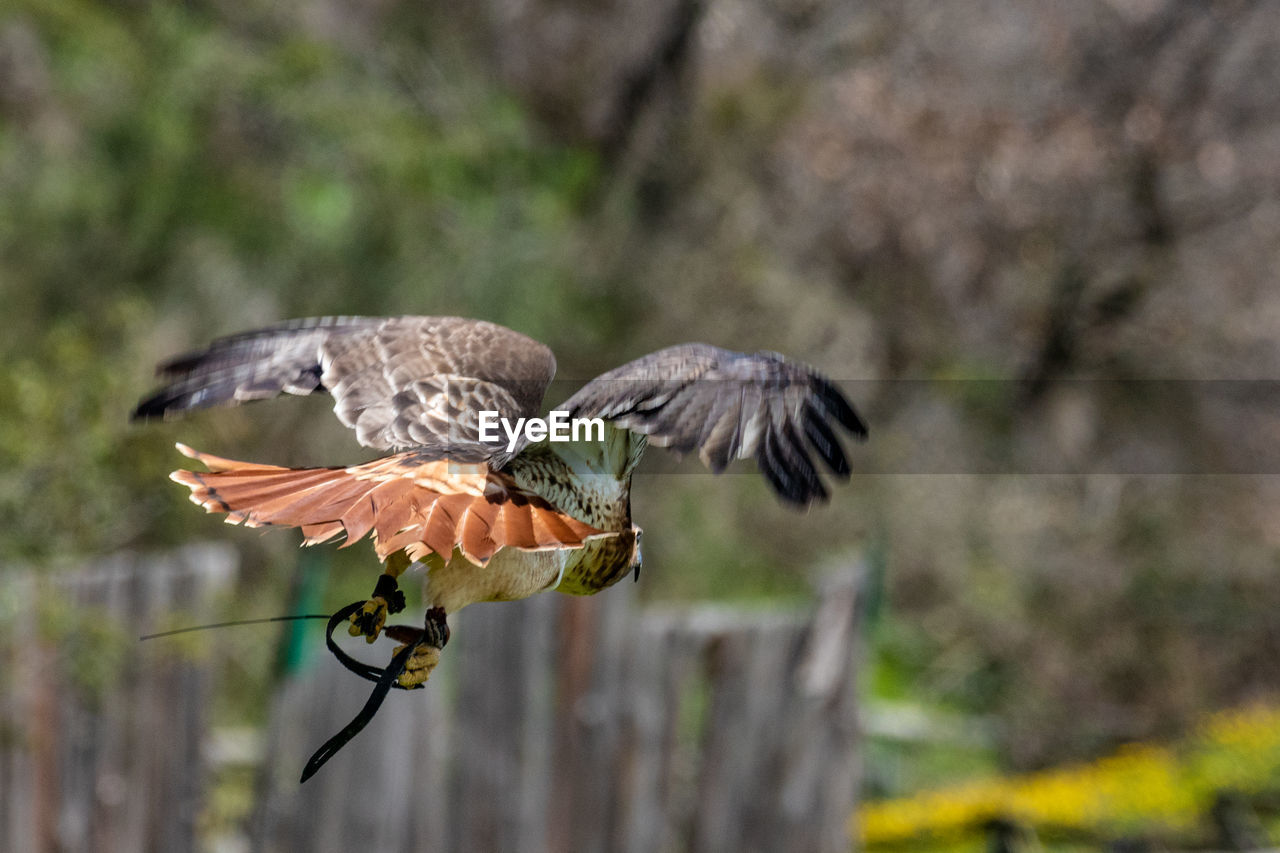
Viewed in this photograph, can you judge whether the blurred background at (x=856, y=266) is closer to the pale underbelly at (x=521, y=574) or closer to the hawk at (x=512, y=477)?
the hawk at (x=512, y=477)

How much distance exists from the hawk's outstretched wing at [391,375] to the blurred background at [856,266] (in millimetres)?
2908

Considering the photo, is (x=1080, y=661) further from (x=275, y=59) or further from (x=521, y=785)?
(x=275, y=59)

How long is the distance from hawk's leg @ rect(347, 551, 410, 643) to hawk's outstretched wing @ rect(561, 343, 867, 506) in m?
0.11

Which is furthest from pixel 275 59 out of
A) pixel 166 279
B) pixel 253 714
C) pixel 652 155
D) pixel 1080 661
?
pixel 1080 661

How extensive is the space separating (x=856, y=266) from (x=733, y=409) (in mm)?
5329

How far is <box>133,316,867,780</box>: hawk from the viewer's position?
562 millimetres

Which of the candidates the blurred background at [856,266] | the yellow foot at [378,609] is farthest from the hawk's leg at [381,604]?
the blurred background at [856,266]

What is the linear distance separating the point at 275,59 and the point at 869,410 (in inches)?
117

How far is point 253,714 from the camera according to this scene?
14.7 ft

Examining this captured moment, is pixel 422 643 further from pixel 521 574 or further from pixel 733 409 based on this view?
pixel 733 409

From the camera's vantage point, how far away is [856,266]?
232 inches

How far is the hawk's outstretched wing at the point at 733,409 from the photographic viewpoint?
0.64 metres

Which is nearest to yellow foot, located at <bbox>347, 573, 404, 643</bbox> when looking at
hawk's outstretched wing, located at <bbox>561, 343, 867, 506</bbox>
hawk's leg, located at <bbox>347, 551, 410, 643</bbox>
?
hawk's leg, located at <bbox>347, 551, 410, 643</bbox>

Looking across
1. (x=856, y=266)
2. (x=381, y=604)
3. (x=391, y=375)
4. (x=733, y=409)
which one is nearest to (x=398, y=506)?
(x=381, y=604)
